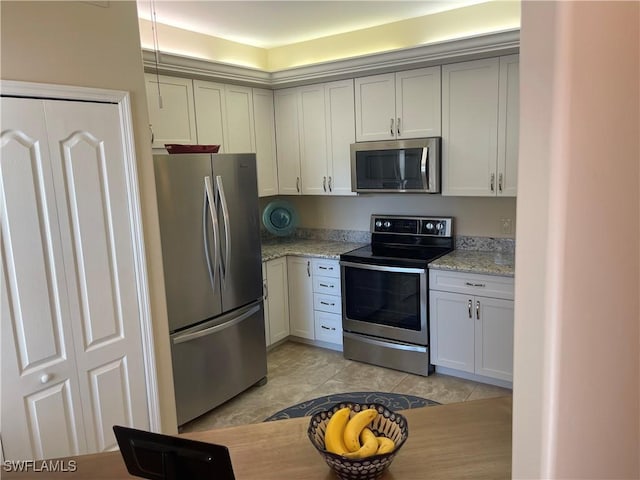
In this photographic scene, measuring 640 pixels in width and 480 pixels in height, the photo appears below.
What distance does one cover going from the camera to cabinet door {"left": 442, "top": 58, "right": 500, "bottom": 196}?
3281 millimetres

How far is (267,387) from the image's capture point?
3527mm

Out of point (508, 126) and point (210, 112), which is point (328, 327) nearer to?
point (210, 112)

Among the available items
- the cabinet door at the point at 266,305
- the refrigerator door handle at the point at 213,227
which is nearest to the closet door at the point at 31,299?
the refrigerator door handle at the point at 213,227

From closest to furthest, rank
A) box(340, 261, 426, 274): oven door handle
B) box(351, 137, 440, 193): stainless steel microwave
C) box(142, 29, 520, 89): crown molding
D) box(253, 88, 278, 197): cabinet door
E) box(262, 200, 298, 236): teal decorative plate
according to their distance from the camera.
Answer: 1. box(142, 29, 520, 89): crown molding
2. box(340, 261, 426, 274): oven door handle
3. box(351, 137, 440, 193): stainless steel microwave
4. box(253, 88, 278, 197): cabinet door
5. box(262, 200, 298, 236): teal decorative plate

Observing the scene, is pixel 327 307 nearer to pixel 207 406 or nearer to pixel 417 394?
pixel 417 394

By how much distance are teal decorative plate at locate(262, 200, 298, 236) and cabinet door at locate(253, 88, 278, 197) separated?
0.15 metres

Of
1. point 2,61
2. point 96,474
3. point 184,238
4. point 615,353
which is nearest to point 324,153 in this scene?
point 184,238

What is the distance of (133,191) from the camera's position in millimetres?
2176

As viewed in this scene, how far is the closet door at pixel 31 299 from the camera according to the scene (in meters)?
1.78

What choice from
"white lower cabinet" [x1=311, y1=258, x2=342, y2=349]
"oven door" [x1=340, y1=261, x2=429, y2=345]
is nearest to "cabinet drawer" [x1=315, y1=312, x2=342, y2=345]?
"white lower cabinet" [x1=311, y1=258, x2=342, y2=349]

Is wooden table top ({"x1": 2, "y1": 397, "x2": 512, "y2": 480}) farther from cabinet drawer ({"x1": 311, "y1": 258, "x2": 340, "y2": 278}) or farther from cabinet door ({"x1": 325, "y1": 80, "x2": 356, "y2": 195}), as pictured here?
cabinet door ({"x1": 325, "y1": 80, "x2": 356, "y2": 195})

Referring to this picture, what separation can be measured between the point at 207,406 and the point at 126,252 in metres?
1.38

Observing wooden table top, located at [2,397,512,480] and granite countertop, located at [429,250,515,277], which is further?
granite countertop, located at [429,250,515,277]

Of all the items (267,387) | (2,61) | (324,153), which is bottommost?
(267,387)
